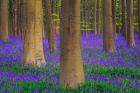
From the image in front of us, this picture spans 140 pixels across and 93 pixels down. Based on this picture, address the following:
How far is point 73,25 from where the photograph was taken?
8.19 meters

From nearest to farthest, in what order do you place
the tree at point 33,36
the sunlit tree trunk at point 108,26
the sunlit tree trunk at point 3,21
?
the tree at point 33,36, the sunlit tree trunk at point 108,26, the sunlit tree trunk at point 3,21

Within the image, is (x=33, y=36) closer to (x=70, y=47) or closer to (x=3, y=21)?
(x=70, y=47)

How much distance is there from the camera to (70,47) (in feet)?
26.7

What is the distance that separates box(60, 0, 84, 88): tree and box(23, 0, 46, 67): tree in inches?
174

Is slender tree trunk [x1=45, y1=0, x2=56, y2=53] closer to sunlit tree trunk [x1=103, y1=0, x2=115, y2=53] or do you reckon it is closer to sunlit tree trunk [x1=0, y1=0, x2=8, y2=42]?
sunlit tree trunk [x1=103, y1=0, x2=115, y2=53]

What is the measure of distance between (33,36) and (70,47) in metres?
4.83

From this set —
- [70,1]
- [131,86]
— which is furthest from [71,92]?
[70,1]

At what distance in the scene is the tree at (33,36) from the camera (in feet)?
41.3

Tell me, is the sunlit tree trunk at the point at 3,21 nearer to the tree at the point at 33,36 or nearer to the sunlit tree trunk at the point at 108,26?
the sunlit tree trunk at the point at 108,26

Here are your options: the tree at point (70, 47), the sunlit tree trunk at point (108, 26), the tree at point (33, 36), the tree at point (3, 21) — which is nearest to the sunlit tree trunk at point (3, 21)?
the tree at point (3, 21)

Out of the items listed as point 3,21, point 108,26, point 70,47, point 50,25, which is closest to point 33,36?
point 50,25

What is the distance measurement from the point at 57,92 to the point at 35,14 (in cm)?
618

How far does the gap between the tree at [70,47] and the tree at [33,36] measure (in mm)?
4430

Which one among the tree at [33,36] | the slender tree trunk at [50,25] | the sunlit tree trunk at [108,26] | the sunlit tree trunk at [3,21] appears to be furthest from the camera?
the sunlit tree trunk at [3,21]
